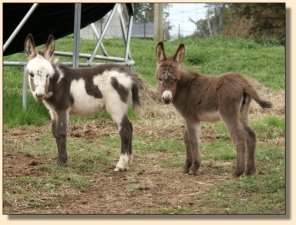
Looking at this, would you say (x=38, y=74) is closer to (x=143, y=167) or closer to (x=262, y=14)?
(x=143, y=167)

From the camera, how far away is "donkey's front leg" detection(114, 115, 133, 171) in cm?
568

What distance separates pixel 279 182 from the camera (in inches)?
201

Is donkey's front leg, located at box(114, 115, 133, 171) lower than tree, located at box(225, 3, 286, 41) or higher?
lower

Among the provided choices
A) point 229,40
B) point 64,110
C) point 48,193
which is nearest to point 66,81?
point 64,110

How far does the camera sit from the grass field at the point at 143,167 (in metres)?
4.64

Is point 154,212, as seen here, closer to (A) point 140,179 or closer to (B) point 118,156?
(A) point 140,179

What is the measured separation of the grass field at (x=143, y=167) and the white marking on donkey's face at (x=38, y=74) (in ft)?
2.39

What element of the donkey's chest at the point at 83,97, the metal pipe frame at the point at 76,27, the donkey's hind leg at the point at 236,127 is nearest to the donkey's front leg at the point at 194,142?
the donkey's hind leg at the point at 236,127

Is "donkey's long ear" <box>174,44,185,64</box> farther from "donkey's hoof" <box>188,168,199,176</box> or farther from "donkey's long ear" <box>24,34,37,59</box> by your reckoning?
"donkey's long ear" <box>24,34,37,59</box>

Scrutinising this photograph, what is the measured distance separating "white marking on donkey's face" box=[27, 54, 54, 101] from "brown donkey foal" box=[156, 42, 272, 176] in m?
0.97

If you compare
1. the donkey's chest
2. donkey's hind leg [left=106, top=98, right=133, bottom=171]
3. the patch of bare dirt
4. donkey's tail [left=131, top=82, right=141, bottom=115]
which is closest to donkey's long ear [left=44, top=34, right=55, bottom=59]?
the donkey's chest

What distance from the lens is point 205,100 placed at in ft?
17.8

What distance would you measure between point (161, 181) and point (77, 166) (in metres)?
0.88

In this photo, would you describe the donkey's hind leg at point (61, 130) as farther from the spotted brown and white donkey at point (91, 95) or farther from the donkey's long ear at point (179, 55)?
the donkey's long ear at point (179, 55)
